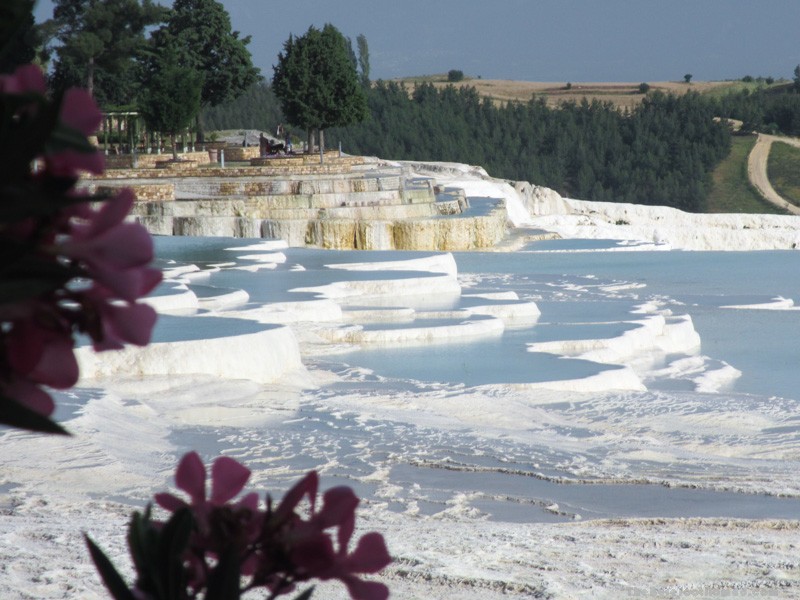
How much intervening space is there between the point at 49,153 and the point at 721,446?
615cm

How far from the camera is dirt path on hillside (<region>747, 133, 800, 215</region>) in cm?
4694

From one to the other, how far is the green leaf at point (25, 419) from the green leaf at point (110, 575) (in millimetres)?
118

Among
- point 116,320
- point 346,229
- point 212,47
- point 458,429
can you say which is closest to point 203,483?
point 116,320

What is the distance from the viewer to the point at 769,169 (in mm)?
49156

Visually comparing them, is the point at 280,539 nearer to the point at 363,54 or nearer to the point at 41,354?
the point at 41,354

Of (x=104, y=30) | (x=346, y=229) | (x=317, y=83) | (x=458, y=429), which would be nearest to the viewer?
(x=458, y=429)

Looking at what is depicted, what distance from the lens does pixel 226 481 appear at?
2.19ft

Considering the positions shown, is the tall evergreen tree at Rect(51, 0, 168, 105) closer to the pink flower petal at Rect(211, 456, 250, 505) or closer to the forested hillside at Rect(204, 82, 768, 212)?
the forested hillside at Rect(204, 82, 768, 212)

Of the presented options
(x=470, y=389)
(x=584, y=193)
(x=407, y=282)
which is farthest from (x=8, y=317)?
(x=584, y=193)

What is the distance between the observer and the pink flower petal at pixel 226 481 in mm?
665

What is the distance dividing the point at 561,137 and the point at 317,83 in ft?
80.3

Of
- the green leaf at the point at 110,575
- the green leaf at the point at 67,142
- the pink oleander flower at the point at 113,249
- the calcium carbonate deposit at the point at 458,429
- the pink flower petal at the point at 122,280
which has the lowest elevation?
the calcium carbonate deposit at the point at 458,429

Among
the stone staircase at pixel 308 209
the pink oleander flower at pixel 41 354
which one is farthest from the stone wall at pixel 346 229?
the pink oleander flower at pixel 41 354

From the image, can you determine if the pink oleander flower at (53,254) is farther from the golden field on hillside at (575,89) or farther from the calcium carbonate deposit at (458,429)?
the golden field on hillside at (575,89)
